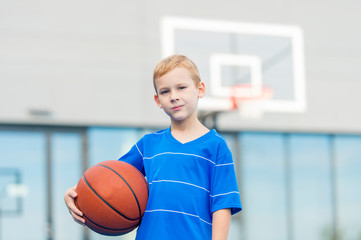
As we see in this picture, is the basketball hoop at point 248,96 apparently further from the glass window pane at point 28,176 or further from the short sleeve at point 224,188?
the short sleeve at point 224,188

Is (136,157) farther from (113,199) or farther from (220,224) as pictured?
(220,224)

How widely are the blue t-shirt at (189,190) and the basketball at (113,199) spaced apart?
0.16ft

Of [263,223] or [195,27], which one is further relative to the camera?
[263,223]

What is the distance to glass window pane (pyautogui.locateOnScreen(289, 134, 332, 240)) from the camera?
8.34 meters

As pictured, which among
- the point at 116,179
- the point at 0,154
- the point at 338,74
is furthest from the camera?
the point at 338,74

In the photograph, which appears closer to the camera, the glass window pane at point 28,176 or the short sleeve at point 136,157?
the short sleeve at point 136,157

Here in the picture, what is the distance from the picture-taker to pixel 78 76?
7.81m

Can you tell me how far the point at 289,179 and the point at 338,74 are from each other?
70.4 inches

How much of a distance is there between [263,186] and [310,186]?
0.76 metres

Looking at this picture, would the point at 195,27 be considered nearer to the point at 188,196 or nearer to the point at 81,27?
the point at 81,27

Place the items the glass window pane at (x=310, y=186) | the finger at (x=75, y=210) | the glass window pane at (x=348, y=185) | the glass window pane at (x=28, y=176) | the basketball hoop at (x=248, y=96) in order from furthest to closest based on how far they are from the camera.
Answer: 1. the glass window pane at (x=348, y=185)
2. the glass window pane at (x=310, y=186)
3. the basketball hoop at (x=248, y=96)
4. the glass window pane at (x=28, y=176)
5. the finger at (x=75, y=210)

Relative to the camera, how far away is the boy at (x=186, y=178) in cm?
186

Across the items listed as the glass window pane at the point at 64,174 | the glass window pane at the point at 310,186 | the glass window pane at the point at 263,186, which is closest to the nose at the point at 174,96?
the glass window pane at the point at 64,174

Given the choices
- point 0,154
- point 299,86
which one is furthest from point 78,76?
point 299,86
